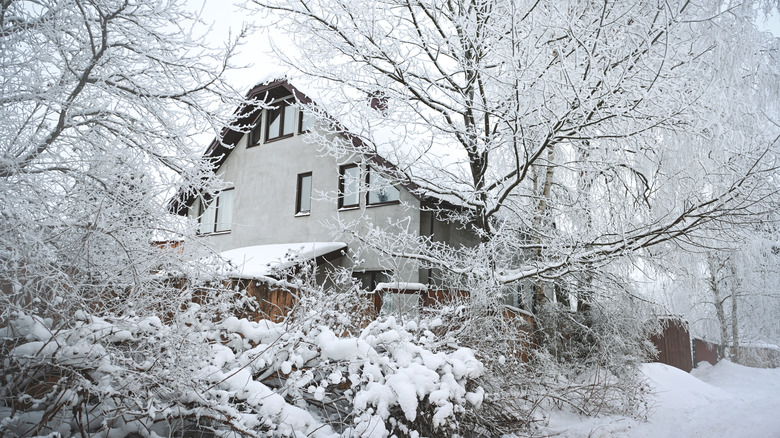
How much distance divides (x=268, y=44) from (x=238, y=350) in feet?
17.7

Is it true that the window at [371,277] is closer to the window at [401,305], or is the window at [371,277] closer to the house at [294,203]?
the house at [294,203]

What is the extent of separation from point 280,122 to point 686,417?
12845mm

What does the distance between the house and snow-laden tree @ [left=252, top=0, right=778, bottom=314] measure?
356cm

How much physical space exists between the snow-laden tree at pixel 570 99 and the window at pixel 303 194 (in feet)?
20.5

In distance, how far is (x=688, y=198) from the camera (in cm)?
629

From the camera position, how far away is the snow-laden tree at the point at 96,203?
2795 mm

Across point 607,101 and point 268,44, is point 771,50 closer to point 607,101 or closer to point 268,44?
point 607,101

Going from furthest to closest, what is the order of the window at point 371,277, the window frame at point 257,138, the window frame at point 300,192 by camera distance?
the window frame at point 257,138
the window frame at point 300,192
the window at point 371,277

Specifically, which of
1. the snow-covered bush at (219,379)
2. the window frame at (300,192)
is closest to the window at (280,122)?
the window frame at (300,192)

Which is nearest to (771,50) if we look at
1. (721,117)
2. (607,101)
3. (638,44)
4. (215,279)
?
(721,117)

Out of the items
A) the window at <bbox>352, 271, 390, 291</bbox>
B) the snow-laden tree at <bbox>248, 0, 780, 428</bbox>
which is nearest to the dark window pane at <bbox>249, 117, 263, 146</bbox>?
the window at <bbox>352, 271, 390, 291</bbox>

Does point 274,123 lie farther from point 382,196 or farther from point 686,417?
point 686,417

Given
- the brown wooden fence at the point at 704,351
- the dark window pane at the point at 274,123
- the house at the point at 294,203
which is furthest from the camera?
the brown wooden fence at the point at 704,351

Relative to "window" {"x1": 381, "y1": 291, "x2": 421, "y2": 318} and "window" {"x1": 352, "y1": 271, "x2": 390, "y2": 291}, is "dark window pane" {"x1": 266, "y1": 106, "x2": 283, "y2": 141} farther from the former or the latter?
"window" {"x1": 381, "y1": 291, "x2": 421, "y2": 318}
